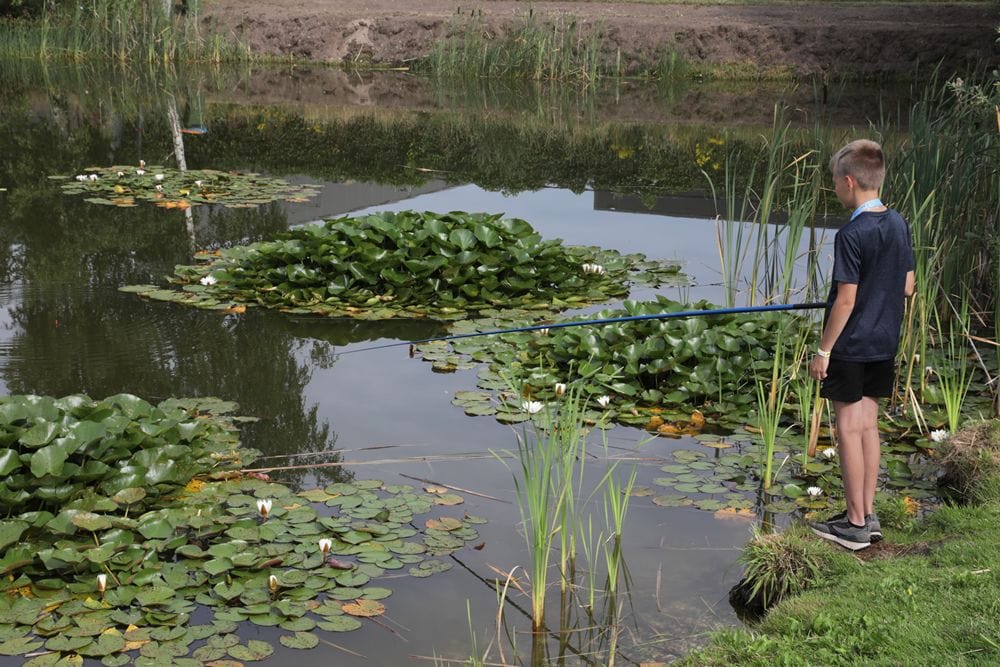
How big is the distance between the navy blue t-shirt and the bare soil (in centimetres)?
1954


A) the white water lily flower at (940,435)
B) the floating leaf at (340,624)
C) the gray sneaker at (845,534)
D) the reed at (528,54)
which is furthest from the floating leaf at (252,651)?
the reed at (528,54)

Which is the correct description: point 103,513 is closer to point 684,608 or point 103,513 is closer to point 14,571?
point 14,571

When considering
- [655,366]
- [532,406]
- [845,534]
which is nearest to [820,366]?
[845,534]

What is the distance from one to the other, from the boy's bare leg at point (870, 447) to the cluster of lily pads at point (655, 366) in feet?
4.40

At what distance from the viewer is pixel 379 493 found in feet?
15.3

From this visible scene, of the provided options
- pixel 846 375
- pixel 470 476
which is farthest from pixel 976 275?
pixel 470 476

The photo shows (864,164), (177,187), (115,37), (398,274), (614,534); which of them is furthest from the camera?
(115,37)

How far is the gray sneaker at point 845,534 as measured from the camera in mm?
4004

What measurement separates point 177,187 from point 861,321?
26.5ft

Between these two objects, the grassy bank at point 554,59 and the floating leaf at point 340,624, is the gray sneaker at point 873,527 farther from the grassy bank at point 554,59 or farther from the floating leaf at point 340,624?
the grassy bank at point 554,59

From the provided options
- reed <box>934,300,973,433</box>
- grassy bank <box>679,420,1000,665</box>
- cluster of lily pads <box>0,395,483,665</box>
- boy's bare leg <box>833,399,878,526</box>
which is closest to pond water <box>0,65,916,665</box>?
cluster of lily pads <box>0,395,483,665</box>

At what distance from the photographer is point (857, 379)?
13.1ft

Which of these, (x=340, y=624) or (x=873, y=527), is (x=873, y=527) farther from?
(x=340, y=624)

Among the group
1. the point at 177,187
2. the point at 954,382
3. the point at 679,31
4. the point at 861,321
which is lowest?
the point at 954,382
